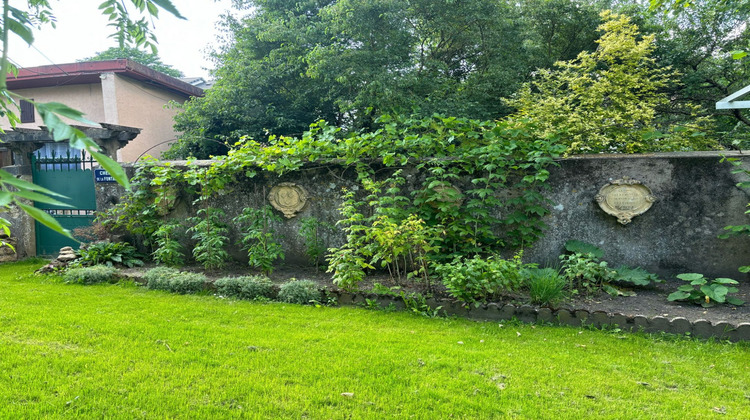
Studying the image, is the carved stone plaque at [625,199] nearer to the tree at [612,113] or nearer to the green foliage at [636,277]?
the green foliage at [636,277]

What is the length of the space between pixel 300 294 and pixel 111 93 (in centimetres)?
938

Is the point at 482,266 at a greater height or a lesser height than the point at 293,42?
lesser

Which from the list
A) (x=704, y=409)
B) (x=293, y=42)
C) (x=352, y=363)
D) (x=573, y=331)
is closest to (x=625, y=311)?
(x=573, y=331)

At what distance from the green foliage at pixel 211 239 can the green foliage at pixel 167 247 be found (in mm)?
273

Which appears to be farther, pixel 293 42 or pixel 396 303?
pixel 293 42

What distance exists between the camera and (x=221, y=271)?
5859 mm

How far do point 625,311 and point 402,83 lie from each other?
5900 millimetres

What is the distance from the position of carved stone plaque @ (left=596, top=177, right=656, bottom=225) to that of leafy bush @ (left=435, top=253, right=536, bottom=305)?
1.54m

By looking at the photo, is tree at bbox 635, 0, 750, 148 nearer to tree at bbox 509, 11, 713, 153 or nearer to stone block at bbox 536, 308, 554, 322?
tree at bbox 509, 11, 713, 153

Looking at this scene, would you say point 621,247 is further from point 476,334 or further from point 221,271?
point 221,271

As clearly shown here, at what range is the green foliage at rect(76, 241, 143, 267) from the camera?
613 cm

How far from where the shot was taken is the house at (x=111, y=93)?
10836mm

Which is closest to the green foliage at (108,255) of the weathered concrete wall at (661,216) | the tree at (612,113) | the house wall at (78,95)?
the weathered concrete wall at (661,216)

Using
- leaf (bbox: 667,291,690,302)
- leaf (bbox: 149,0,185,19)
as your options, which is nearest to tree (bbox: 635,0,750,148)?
leaf (bbox: 667,291,690,302)
